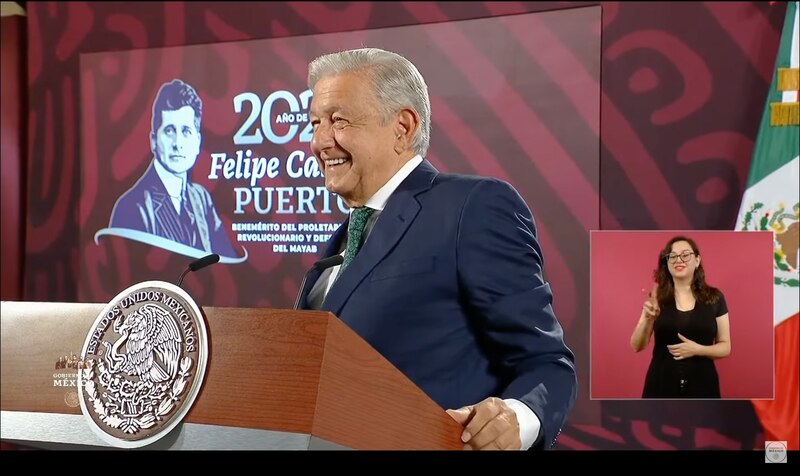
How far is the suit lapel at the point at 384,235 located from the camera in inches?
51.6

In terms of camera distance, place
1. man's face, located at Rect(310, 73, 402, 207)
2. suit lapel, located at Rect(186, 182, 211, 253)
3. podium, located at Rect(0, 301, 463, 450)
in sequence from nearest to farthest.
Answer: podium, located at Rect(0, 301, 463, 450), man's face, located at Rect(310, 73, 402, 207), suit lapel, located at Rect(186, 182, 211, 253)

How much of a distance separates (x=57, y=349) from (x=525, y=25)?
3.27m

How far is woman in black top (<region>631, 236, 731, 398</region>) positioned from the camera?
3.51 m

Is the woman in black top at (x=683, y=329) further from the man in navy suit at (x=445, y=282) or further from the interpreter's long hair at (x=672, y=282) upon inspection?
the man in navy suit at (x=445, y=282)

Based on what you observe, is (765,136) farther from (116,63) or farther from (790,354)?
(116,63)

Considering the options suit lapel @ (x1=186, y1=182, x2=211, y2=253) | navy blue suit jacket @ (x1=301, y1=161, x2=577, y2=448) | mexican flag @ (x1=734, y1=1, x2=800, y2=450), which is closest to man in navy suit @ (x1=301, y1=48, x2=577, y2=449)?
navy blue suit jacket @ (x1=301, y1=161, x2=577, y2=448)

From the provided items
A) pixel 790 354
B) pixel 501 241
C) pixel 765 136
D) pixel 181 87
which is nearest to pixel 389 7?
pixel 181 87

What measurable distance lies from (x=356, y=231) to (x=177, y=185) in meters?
3.10

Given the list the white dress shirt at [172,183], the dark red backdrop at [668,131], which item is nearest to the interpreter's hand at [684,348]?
the dark red backdrop at [668,131]

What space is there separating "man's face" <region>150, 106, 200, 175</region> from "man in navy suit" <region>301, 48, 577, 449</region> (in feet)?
10.1

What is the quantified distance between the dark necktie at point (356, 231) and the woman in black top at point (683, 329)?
7.72ft

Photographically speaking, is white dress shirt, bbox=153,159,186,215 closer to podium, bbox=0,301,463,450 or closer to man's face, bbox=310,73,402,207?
man's face, bbox=310,73,402,207
